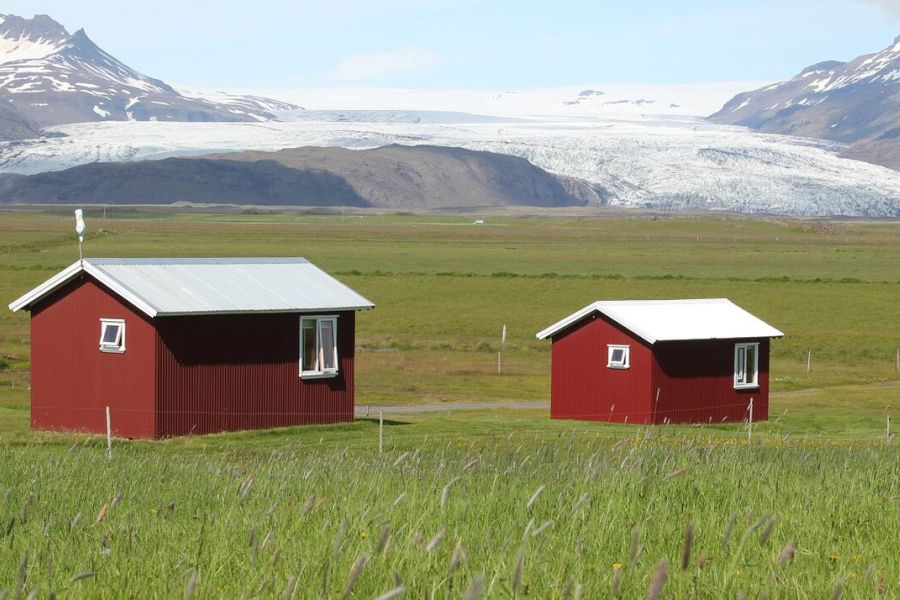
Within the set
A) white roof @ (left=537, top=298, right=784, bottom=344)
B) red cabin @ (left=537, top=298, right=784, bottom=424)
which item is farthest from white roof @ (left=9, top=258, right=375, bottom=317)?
white roof @ (left=537, top=298, right=784, bottom=344)

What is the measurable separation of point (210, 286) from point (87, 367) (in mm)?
Result: 3819

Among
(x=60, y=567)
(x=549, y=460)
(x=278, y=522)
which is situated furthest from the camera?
(x=549, y=460)

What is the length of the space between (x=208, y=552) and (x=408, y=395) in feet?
147

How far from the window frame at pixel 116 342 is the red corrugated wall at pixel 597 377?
49.2 ft

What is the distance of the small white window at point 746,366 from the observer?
46.2m

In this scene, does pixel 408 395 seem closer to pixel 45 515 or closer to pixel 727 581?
pixel 45 515

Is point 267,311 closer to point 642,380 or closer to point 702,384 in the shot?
point 642,380

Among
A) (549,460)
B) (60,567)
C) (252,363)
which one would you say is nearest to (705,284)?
(252,363)

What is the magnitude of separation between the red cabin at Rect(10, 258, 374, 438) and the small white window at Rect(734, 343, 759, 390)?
43.1ft

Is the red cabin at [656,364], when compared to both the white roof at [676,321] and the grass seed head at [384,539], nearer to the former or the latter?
the white roof at [676,321]

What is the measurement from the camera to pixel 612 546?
24.2ft

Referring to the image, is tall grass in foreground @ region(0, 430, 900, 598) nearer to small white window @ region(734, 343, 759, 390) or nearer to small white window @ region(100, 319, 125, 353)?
small white window @ region(100, 319, 125, 353)

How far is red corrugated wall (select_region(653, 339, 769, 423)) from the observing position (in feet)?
145

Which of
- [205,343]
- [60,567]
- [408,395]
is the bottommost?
[408,395]
